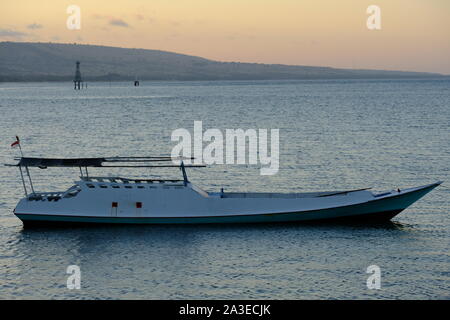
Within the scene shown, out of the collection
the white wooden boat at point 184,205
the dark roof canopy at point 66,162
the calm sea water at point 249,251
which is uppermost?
the dark roof canopy at point 66,162

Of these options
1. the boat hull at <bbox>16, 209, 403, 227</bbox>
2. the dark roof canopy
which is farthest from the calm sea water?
the dark roof canopy

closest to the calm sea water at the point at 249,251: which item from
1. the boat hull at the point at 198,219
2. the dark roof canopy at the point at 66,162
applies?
the boat hull at the point at 198,219

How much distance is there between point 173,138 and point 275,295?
3032 inches

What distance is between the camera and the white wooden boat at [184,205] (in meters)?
45.0

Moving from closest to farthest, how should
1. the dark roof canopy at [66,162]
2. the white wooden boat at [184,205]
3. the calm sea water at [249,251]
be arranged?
the calm sea water at [249,251] < the white wooden boat at [184,205] < the dark roof canopy at [66,162]

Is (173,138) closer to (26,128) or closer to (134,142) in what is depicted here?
(134,142)

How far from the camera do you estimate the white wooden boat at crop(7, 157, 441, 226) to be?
4503cm

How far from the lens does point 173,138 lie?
4250 inches

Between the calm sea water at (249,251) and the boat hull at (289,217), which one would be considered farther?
the boat hull at (289,217)

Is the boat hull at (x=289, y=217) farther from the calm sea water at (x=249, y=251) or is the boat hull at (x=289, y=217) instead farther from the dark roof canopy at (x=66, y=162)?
the dark roof canopy at (x=66, y=162)

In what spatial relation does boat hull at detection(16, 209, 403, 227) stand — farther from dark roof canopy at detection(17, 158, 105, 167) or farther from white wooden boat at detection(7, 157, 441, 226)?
dark roof canopy at detection(17, 158, 105, 167)

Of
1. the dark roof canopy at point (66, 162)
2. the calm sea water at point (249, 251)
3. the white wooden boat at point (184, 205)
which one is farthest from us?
the dark roof canopy at point (66, 162)
